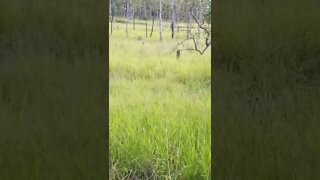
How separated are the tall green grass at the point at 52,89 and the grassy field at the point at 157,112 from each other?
0.13 m

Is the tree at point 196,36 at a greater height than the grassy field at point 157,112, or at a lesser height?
greater

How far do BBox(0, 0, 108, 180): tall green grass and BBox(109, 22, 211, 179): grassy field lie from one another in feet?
0.42

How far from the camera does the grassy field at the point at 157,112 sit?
112cm

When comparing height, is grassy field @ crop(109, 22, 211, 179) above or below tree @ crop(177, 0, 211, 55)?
below

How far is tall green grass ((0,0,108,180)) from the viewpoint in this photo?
3.19ft

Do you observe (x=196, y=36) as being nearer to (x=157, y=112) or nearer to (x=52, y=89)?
(x=157, y=112)
